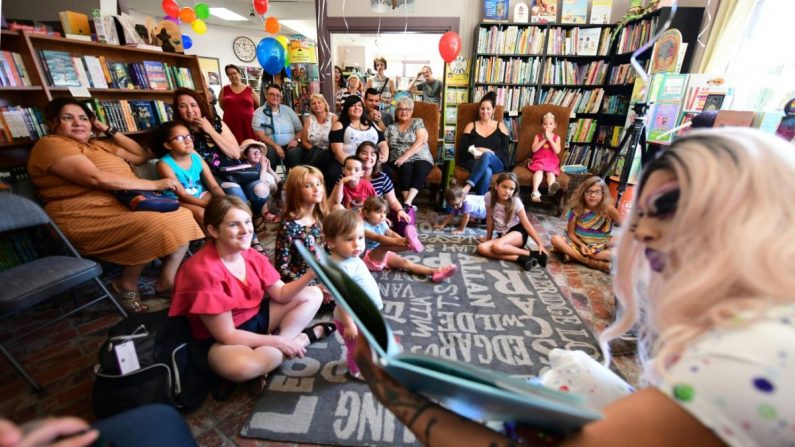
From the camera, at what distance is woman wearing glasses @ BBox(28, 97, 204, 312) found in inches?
68.3

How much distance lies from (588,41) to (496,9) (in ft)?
3.79

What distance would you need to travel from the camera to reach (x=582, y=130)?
13.8 feet

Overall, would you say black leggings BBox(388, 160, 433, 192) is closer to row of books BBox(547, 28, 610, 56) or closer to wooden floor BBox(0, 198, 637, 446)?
wooden floor BBox(0, 198, 637, 446)

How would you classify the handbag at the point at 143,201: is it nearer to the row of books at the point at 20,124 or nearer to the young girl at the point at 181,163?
the young girl at the point at 181,163

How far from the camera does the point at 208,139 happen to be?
2.61 metres

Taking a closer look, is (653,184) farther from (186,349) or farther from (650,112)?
(650,112)

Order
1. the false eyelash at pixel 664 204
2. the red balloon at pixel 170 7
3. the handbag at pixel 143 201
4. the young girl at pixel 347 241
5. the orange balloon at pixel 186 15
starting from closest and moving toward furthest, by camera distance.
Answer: the false eyelash at pixel 664 204
the young girl at pixel 347 241
the handbag at pixel 143 201
the red balloon at pixel 170 7
the orange balloon at pixel 186 15

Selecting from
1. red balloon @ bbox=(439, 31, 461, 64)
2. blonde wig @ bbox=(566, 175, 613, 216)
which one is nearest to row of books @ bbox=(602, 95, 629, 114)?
red balloon @ bbox=(439, 31, 461, 64)

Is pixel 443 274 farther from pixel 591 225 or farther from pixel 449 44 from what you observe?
pixel 449 44

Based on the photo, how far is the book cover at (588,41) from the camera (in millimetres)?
3883

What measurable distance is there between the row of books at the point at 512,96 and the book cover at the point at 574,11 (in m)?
0.82

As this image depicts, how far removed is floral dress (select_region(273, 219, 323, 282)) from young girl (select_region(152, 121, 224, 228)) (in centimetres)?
70

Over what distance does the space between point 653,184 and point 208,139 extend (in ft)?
9.44

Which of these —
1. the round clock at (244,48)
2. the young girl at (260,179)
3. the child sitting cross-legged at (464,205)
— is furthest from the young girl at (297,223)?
the round clock at (244,48)
